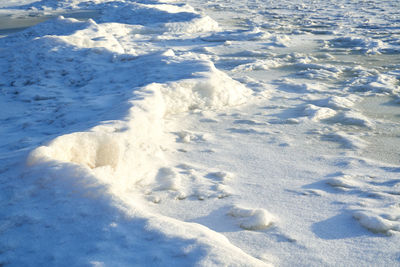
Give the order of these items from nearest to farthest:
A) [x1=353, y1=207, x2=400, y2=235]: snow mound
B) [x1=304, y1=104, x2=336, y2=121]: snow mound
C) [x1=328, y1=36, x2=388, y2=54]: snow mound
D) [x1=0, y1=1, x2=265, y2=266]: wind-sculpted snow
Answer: [x1=0, y1=1, x2=265, y2=266]: wind-sculpted snow < [x1=353, y1=207, x2=400, y2=235]: snow mound < [x1=304, y1=104, x2=336, y2=121]: snow mound < [x1=328, y1=36, x2=388, y2=54]: snow mound

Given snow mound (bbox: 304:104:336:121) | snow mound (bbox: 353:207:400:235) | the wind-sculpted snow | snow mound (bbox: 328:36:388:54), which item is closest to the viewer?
the wind-sculpted snow

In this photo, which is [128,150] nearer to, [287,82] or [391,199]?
[391,199]

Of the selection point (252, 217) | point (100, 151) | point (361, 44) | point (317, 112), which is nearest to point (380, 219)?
point (252, 217)

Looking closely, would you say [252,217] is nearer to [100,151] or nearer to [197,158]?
[197,158]

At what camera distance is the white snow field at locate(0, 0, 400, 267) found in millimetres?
1404

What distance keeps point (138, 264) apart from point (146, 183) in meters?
0.82

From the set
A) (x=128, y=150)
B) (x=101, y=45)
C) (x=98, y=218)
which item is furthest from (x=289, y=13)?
(x=98, y=218)

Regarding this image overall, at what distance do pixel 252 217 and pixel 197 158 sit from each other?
792mm

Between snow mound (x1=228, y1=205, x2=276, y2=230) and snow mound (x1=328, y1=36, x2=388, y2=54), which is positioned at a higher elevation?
snow mound (x1=328, y1=36, x2=388, y2=54)

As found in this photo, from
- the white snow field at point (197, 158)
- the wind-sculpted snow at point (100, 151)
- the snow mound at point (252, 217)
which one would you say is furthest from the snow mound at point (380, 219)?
the wind-sculpted snow at point (100, 151)

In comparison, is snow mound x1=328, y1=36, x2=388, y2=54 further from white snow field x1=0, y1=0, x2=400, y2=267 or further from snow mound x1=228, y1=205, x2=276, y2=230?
snow mound x1=228, y1=205, x2=276, y2=230

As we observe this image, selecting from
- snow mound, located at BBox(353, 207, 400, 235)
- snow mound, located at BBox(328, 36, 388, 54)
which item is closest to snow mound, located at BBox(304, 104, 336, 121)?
snow mound, located at BBox(353, 207, 400, 235)

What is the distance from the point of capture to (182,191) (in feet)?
6.42

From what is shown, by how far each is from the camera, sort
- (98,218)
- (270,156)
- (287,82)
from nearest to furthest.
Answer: (98,218)
(270,156)
(287,82)
